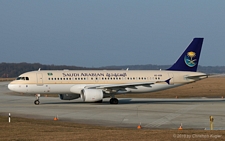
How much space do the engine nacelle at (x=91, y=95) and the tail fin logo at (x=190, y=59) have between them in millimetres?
11234

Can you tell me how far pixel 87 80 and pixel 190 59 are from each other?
38.6 feet

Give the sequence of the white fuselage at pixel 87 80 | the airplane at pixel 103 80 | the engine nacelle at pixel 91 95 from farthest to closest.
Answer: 1. the white fuselage at pixel 87 80
2. the airplane at pixel 103 80
3. the engine nacelle at pixel 91 95

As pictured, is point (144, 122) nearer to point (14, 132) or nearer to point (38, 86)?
point (14, 132)

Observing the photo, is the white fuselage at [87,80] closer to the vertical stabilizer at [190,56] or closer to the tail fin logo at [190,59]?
the vertical stabilizer at [190,56]

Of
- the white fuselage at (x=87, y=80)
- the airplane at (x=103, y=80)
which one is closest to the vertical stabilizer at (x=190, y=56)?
the airplane at (x=103, y=80)

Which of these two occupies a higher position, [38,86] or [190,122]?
[38,86]

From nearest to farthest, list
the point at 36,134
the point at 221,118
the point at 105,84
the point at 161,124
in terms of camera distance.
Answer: the point at 36,134 → the point at 161,124 → the point at 221,118 → the point at 105,84

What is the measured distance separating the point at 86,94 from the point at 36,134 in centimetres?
2050

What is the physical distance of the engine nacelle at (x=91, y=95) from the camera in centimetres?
3866

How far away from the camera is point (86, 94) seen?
38.7m

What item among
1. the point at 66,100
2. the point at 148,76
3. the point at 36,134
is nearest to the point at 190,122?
the point at 36,134

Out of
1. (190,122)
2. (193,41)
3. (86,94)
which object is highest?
(193,41)

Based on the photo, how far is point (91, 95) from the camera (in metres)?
38.8

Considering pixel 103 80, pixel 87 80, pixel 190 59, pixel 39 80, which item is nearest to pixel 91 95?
pixel 87 80
